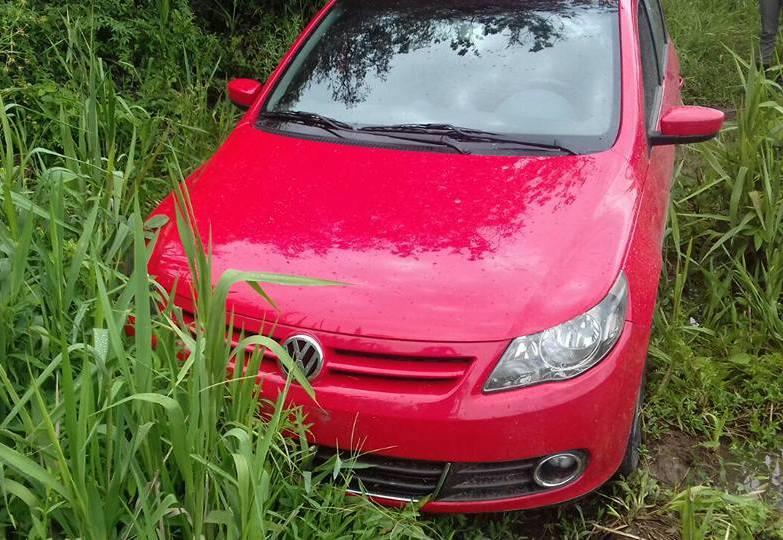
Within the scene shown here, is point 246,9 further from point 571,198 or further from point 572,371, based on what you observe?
point 572,371

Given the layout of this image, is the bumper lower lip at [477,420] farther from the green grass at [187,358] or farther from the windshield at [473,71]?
the windshield at [473,71]

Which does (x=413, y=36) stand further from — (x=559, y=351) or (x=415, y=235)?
(x=559, y=351)

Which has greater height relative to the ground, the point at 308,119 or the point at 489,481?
the point at 308,119

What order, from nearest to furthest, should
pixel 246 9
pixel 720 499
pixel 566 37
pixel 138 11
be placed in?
pixel 720 499
pixel 566 37
pixel 138 11
pixel 246 9

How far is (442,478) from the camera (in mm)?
1974

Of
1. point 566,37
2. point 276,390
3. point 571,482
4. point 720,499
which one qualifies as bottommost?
point 720,499

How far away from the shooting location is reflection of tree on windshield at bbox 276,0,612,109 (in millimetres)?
2928

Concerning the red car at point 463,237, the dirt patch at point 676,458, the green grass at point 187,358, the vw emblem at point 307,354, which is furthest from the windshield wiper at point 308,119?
the dirt patch at point 676,458

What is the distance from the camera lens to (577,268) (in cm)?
209

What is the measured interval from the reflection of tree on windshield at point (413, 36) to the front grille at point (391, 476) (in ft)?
4.44

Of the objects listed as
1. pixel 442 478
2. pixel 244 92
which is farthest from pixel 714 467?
pixel 244 92

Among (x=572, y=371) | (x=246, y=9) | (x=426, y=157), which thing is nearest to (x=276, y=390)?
(x=572, y=371)

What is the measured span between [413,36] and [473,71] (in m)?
0.34

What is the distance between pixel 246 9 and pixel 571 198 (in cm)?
341
